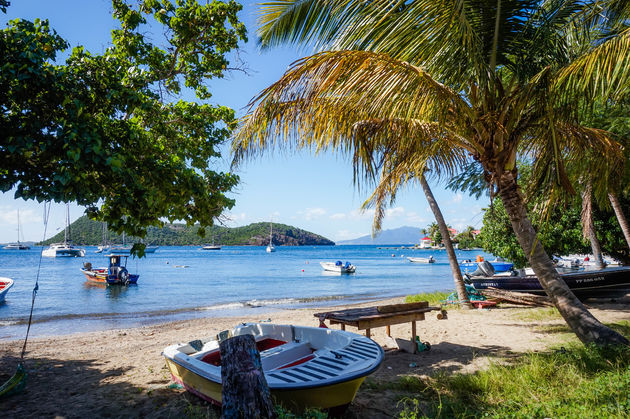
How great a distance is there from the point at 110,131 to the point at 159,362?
488 centimetres

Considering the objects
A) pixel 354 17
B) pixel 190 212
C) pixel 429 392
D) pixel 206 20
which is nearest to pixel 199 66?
pixel 206 20

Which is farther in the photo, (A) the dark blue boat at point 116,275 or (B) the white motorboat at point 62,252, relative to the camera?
(B) the white motorboat at point 62,252

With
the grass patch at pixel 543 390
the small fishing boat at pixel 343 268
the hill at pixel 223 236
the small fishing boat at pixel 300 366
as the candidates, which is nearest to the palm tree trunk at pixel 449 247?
the grass patch at pixel 543 390

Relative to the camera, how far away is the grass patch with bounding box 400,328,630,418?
3480mm

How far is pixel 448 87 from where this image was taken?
4812 millimetres

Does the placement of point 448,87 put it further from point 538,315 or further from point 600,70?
point 538,315

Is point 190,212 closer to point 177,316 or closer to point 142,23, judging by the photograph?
point 142,23

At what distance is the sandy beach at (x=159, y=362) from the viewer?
4793 mm

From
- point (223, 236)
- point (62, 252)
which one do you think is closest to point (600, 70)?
point (62, 252)

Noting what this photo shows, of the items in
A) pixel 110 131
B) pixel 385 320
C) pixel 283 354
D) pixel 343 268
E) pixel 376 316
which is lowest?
pixel 343 268

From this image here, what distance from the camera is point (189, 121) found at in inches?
267

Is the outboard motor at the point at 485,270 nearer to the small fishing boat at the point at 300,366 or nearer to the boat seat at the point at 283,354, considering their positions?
the small fishing boat at the point at 300,366

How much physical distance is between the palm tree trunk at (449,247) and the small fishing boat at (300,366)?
305 inches

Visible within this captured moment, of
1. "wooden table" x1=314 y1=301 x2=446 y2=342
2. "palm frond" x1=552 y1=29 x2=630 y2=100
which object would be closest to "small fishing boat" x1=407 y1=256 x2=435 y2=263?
"wooden table" x1=314 y1=301 x2=446 y2=342
